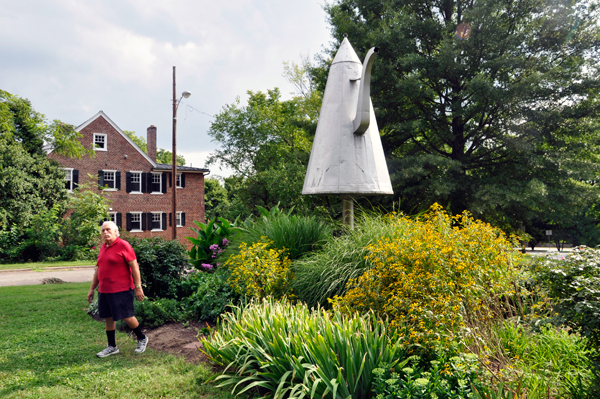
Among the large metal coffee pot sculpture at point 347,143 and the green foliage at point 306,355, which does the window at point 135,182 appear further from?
the green foliage at point 306,355

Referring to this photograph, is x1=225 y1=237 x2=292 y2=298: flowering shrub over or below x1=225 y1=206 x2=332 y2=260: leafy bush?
below

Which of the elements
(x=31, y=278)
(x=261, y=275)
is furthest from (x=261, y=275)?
(x=31, y=278)

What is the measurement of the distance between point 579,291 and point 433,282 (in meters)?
1.12

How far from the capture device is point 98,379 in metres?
3.69

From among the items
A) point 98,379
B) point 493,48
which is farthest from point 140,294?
point 493,48

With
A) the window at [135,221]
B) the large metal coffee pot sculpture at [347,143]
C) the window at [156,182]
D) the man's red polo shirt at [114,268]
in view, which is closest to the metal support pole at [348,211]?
the large metal coffee pot sculpture at [347,143]

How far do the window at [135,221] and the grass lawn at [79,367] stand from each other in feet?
67.9

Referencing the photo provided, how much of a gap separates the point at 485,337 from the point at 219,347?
2647mm

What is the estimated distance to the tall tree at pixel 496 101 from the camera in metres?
13.0

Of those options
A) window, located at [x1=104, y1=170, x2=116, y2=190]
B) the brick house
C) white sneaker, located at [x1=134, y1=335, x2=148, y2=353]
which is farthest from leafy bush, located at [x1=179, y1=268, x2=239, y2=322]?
window, located at [x1=104, y1=170, x2=116, y2=190]

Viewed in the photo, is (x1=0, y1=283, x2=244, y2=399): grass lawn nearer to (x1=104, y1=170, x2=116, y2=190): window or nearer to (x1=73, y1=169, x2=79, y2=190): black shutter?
(x1=73, y1=169, x2=79, y2=190): black shutter

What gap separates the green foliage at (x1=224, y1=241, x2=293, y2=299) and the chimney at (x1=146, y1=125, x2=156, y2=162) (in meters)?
26.2

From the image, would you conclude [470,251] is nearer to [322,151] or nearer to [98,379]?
[322,151]

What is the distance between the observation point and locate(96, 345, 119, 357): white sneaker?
438 centimetres
